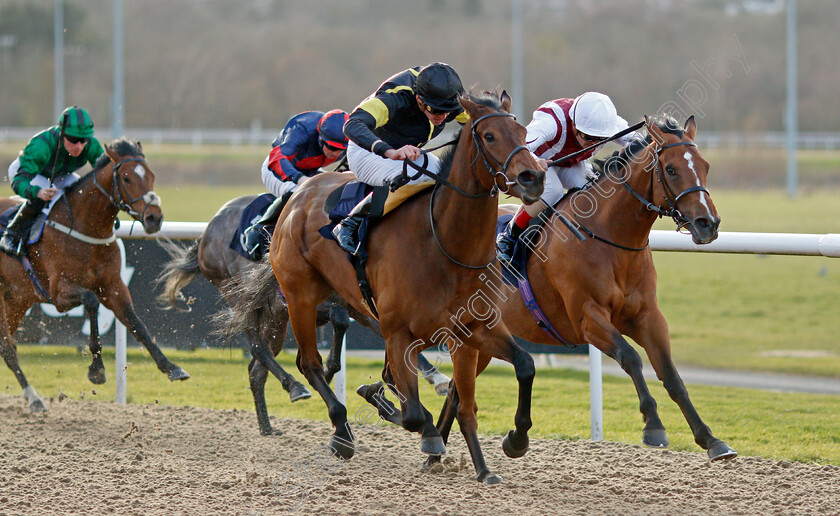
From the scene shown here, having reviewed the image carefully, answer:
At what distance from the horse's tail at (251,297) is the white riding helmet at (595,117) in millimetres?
1915

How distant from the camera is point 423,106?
410 cm

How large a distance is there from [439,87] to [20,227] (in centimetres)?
374

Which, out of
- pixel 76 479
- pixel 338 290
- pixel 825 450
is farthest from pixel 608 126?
pixel 76 479

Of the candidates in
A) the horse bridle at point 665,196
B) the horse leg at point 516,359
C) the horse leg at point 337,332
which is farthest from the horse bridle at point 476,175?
the horse leg at point 337,332

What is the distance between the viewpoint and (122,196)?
239 inches

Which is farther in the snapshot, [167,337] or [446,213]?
[167,337]

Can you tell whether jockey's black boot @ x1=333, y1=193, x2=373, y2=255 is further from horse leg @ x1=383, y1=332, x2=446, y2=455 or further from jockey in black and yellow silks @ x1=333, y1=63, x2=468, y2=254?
horse leg @ x1=383, y1=332, x2=446, y2=455

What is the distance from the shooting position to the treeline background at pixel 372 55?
130ft

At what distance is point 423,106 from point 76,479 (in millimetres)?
2365

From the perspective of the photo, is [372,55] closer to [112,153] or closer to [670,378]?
[112,153]

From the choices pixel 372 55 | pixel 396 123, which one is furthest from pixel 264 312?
pixel 372 55

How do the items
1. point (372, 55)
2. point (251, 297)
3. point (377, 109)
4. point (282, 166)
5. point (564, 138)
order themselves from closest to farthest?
1. point (377, 109)
2. point (564, 138)
3. point (251, 297)
4. point (282, 166)
5. point (372, 55)

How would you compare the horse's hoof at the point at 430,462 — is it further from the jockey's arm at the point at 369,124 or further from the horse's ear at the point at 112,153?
the horse's ear at the point at 112,153

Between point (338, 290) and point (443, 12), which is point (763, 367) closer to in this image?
point (338, 290)
